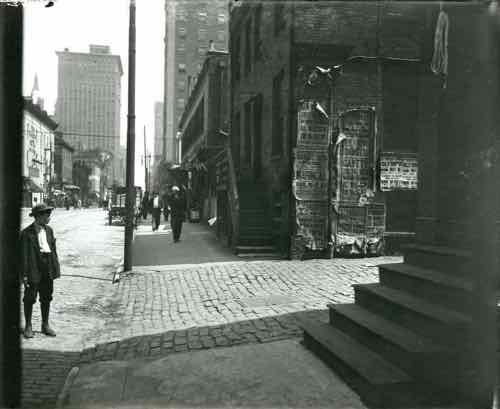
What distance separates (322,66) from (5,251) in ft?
36.7

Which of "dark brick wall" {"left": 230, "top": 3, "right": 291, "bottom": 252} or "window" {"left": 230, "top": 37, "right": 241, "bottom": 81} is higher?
"window" {"left": 230, "top": 37, "right": 241, "bottom": 81}

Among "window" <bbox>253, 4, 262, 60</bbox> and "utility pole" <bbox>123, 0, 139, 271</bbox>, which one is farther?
"window" <bbox>253, 4, 262, 60</bbox>

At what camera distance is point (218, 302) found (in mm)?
8750

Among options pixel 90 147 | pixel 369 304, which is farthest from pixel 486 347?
pixel 90 147

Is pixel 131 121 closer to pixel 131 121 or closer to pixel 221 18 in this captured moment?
pixel 131 121

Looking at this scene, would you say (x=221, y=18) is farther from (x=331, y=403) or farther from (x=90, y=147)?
(x=90, y=147)

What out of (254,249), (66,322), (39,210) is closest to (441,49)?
(39,210)

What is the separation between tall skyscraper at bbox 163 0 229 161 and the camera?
30594mm

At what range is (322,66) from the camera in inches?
519

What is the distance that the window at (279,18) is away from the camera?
14.1 metres

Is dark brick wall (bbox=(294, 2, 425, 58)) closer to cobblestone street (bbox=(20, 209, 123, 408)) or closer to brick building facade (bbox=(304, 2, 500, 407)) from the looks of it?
brick building facade (bbox=(304, 2, 500, 407))

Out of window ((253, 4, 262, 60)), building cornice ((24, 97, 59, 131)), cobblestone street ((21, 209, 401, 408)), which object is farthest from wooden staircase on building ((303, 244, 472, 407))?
building cornice ((24, 97, 59, 131))

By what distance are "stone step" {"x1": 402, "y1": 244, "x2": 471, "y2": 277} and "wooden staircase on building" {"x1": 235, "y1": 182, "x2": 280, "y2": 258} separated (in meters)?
7.29

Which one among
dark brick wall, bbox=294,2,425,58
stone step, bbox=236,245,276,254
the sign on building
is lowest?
stone step, bbox=236,245,276,254
